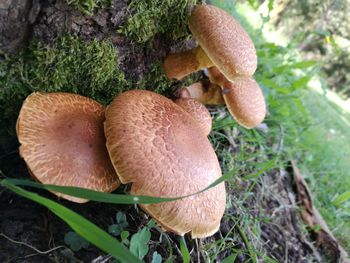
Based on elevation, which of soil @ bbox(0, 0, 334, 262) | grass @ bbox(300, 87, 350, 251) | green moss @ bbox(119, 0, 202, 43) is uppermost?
green moss @ bbox(119, 0, 202, 43)

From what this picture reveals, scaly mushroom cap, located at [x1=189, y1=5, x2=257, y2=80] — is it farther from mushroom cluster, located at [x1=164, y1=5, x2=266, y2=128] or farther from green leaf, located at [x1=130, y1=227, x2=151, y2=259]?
green leaf, located at [x1=130, y1=227, x2=151, y2=259]

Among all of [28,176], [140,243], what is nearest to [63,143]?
[28,176]

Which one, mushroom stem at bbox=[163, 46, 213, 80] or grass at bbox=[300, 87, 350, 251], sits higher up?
mushroom stem at bbox=[163, 46, 213, 80]

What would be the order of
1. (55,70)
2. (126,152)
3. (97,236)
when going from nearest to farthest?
(97,236) → (126,152) → (55,70)

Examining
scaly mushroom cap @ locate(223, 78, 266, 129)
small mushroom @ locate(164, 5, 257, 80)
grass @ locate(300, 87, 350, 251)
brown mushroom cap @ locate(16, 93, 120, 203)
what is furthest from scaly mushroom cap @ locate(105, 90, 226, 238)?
grass @ locate(300, 87, 350, 251)

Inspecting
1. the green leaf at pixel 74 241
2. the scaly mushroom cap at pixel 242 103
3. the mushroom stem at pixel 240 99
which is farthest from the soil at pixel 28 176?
the scaly mushroom cap at pixel 242 103

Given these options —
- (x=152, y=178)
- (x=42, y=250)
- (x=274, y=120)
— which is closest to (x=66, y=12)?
(x=152, y=178)

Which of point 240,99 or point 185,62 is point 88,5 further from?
point 240,99
